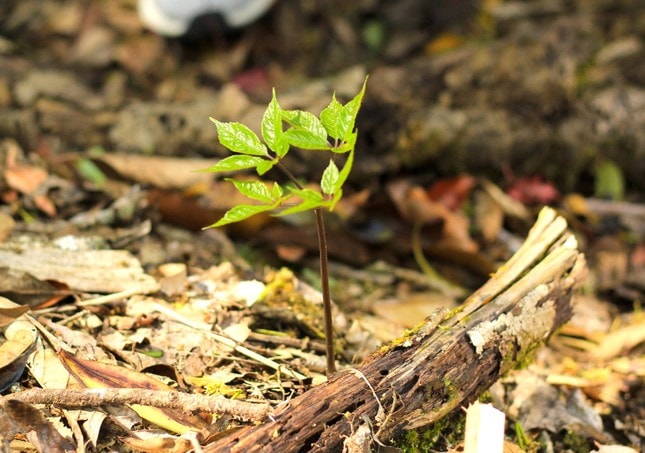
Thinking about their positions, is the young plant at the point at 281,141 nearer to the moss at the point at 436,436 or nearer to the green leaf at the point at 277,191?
the green leaf at the point at 277,191

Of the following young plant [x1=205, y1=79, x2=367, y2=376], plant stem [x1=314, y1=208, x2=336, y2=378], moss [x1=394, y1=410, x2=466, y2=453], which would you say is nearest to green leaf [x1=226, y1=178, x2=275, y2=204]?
young plant [x1=205, y1=79, x2=367, y2=376]

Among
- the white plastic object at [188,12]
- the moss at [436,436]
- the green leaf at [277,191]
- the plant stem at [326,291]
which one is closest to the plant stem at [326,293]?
the plant stem at [326,291]

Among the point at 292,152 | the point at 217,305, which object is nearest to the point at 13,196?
the point at 217,305

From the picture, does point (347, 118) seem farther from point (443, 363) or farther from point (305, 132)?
point (443, 363)

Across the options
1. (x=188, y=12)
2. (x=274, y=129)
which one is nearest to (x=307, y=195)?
(x=274, y=129)

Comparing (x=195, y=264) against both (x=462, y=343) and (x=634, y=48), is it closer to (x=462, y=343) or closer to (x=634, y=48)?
(x=462, y=343)

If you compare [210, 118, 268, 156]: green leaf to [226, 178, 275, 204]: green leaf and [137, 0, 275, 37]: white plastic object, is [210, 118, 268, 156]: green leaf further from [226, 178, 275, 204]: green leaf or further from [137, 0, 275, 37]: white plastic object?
[137, 0, 275, 37]: white plastic object
